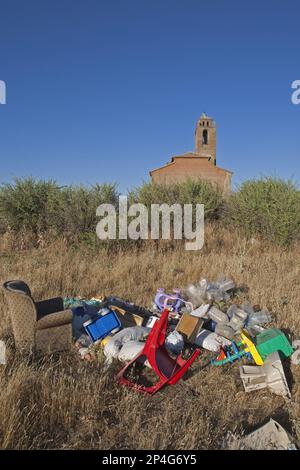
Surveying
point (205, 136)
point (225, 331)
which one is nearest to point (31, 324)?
point (225, 331)

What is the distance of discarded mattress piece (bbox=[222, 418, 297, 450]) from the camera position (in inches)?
84.5

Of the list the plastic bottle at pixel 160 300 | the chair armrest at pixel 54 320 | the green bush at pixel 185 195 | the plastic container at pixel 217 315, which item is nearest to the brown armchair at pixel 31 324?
the chair armrest at pixel 54 320

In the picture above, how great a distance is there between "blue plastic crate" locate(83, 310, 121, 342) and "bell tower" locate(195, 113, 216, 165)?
130 ft

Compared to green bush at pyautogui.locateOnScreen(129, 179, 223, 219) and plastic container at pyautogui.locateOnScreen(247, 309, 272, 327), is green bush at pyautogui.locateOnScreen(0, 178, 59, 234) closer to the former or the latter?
green bush at pyautogui.locateOnScreen(129, 179, 223, 219)

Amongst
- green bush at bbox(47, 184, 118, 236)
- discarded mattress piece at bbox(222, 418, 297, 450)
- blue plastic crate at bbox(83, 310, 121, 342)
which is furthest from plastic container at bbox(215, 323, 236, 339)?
green bush at bbox(47, 184, 118, 236)

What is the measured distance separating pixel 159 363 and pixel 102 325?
3.20 feet

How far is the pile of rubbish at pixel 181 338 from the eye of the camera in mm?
3016

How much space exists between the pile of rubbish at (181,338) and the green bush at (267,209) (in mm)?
5387

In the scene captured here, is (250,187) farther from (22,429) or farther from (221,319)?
(22,429)

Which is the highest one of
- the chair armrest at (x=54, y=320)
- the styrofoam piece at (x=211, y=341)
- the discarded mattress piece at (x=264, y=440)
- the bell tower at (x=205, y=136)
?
the bell tower at (x=205, y=136)

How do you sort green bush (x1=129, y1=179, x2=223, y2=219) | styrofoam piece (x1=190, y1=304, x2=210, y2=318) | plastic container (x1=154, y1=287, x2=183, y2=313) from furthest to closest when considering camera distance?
1. green bush (x1=129, y1=179, x2=223, y2=219)
2. plastic container (x1=154, y1=287, x2=183, y2=313)
3. styrofoam piece (x1=190, y1=304, x2=210, y2=318)

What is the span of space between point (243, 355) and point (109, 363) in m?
1.40

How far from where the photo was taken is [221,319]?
4.33m

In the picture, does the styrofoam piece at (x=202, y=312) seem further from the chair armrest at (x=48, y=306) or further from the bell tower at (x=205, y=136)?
the bell tower at (x=205, y=136)
